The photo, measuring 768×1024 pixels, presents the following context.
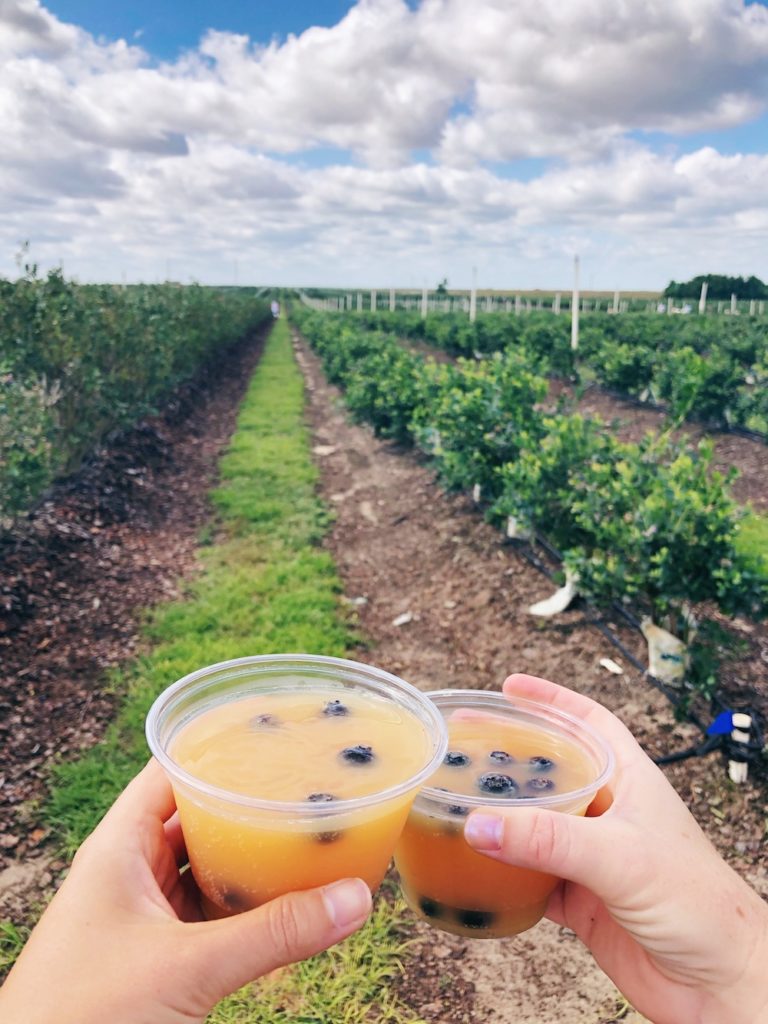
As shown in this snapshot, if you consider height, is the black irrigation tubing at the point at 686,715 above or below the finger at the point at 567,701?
below

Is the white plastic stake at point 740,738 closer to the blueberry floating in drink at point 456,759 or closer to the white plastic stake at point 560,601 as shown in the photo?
the white plastic stake at point 560,601

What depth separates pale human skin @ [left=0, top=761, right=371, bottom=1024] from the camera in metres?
1.20

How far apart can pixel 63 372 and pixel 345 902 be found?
336 inches

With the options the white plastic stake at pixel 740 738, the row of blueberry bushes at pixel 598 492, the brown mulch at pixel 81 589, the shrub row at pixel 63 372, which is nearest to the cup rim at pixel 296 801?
A: the brown mulch at pixel 81 589

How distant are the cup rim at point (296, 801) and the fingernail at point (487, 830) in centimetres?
11

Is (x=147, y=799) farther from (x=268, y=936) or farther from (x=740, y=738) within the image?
(x=740, y=738)

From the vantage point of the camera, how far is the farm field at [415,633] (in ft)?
10.2

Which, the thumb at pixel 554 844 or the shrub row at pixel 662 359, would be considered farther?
the shrub row at pixel 662 359

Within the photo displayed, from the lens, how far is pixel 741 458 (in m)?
11.7

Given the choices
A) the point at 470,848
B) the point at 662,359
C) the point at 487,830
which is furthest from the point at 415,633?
the point at 662,359

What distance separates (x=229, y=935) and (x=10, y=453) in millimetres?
6203

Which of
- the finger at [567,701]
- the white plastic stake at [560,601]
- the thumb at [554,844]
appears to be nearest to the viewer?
the thumb at [554,844]

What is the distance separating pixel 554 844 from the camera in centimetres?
132

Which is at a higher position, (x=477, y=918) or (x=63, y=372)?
(x=63, y=372)
